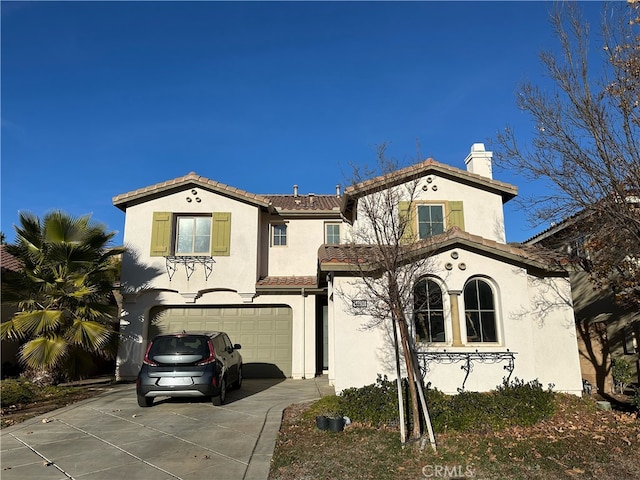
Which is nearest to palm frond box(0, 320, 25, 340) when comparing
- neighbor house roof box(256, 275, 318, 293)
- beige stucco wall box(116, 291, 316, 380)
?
beige stucco wall box(116, 291, 316, 380)

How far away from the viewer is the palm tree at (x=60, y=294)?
468 inches

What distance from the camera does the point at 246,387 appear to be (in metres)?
12.6

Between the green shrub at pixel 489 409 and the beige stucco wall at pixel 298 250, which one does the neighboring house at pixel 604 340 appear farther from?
the beige stucco wall at pixel 298 250

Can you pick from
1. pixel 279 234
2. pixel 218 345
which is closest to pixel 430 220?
pixel 279 234

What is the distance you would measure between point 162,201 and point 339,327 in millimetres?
8996

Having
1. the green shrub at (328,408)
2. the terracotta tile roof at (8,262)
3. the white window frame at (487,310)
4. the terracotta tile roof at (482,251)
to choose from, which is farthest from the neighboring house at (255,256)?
the terracotta tile roof at (8,262)

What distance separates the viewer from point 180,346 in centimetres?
935

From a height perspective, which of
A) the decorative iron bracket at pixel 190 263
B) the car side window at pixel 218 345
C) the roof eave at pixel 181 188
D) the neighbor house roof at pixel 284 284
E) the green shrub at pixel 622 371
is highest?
the roof eave at pixel 181 188

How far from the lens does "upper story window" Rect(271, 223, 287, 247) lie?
16.2 metres

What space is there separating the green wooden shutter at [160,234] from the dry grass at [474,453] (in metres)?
8.95

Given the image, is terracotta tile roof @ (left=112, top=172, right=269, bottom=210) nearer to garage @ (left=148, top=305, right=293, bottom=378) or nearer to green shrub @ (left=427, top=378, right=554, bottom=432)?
garage @ (left=148, top=305, right=293, bottom=378)

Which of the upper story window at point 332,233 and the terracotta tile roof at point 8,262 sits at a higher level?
the upper story window at point 332,233

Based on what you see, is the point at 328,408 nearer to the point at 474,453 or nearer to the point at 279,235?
the point at 474,453

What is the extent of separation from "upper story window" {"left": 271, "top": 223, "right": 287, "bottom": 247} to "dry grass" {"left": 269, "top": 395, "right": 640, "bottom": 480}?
29.3ft
